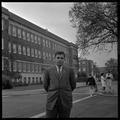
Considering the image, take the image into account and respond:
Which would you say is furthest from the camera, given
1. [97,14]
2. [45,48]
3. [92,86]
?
[92,86]

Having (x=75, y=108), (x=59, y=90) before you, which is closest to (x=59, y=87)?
(x=59, y=90)

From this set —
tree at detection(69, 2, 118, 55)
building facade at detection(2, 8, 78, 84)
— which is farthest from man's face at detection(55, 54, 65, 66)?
tree at detection(69, 2, 118, 55)

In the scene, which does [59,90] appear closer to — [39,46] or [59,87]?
[59,87]

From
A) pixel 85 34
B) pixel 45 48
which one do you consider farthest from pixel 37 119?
pixel 85 34

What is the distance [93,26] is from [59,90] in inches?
405

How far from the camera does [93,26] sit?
14.5 m

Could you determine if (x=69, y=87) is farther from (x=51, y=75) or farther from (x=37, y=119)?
(x=37, y=119)

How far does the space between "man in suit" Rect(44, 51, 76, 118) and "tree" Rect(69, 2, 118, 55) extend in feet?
26.7

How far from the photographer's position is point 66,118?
4594mm

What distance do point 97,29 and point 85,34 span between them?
4.60ft

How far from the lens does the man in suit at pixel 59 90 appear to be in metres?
4.54

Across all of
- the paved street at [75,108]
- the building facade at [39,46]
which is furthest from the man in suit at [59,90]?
the paved street at [75,108]

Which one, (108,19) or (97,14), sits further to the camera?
(97,14)

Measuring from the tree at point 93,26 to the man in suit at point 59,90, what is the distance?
8131mm
